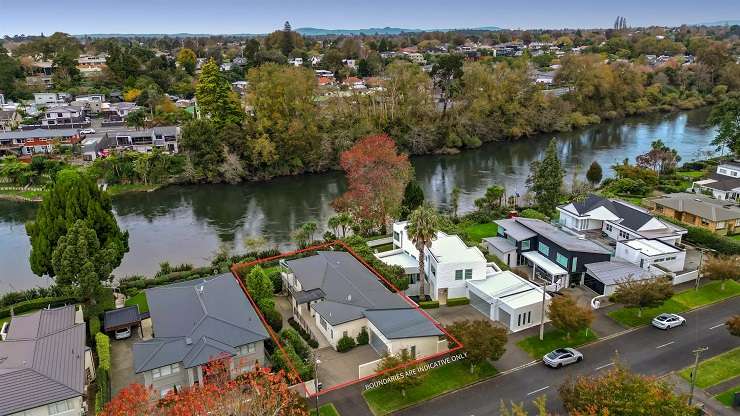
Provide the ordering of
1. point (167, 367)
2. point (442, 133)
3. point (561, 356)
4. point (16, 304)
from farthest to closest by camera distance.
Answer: point (442, 133) < point (16, 304) < point (561, 356) < point (167, 367)

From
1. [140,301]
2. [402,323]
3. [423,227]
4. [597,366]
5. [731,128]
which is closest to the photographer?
[597,366]

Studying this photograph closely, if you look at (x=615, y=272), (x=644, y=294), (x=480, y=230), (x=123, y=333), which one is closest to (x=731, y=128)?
(x=480, y=230)

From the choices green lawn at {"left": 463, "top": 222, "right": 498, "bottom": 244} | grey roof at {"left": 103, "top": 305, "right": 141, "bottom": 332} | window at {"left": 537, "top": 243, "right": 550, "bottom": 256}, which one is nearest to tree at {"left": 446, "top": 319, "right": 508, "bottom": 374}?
window at {"left": 537, "top": 243, "right": 550, "bottom": 256}

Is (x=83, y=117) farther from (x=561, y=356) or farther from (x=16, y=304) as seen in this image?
(x=561, y=356)

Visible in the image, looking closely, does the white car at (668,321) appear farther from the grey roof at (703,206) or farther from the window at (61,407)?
the window at (61,407)

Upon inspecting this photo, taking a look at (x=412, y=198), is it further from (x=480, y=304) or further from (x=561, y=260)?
(x=480, y=304)

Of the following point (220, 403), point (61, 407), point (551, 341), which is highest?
point (220, 403)

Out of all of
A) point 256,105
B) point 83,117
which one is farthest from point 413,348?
point 83,117
